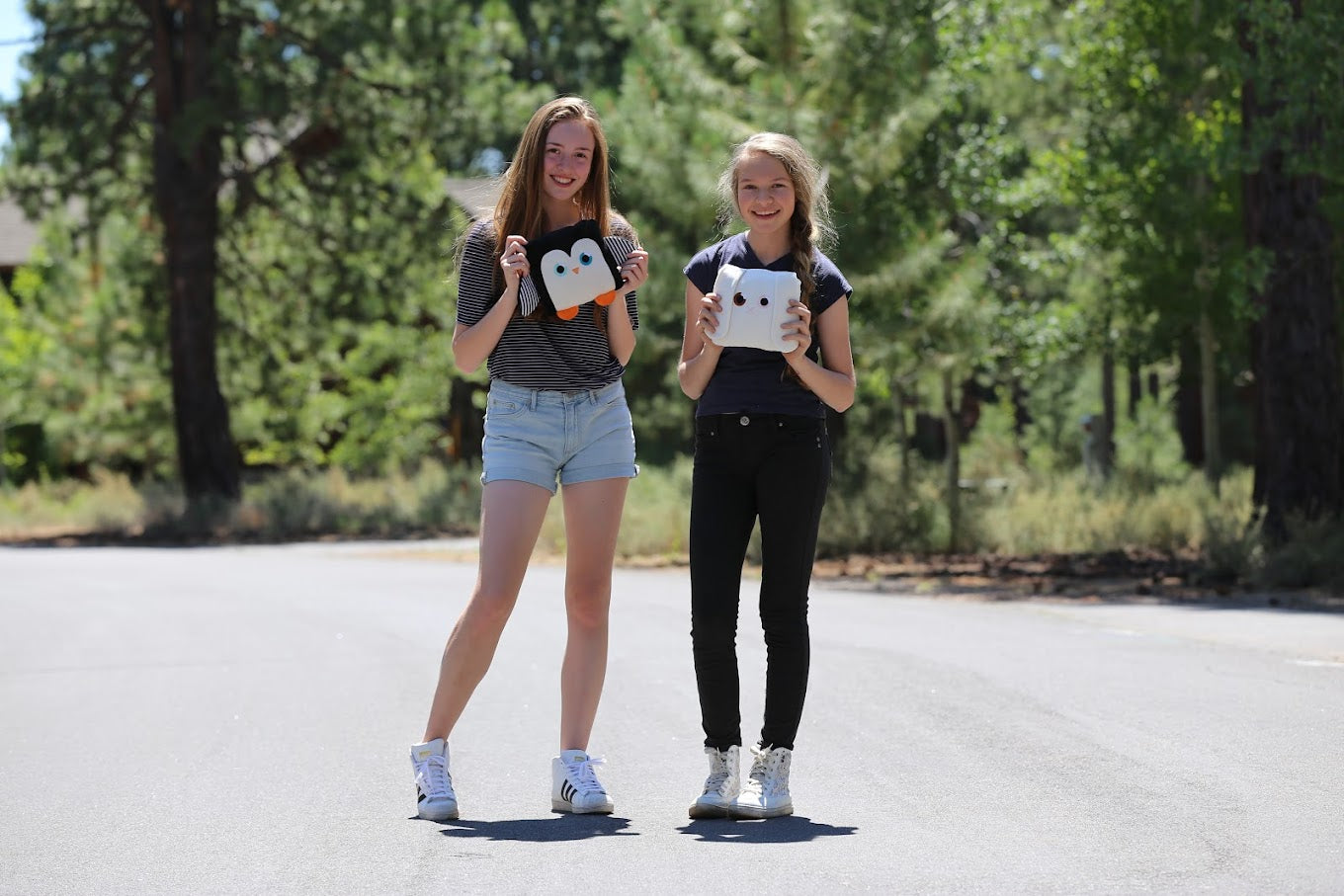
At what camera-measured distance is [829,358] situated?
5.96 metres

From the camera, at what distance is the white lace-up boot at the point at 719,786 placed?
595 cm

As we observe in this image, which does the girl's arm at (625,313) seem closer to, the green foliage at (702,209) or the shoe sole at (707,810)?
the green foliage at (702,209)

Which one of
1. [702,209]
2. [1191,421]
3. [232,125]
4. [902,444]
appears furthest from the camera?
[1191,421]

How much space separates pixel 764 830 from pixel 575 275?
1721 mm

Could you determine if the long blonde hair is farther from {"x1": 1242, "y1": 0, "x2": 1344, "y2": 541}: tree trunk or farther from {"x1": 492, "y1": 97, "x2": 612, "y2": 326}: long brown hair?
{"x1": 1242, "y1": 0, "x2": 1344, "y2": 541}: tree trunk

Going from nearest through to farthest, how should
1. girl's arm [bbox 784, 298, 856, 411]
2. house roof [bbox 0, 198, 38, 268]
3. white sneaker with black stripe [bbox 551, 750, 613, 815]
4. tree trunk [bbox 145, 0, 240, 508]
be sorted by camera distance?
girl's arm [bbox 784, 298, 856, 411] < white sneaker with black stripe [bbox 551, 750, 613, 815] < tree trunk [bbox 145, 0, 240, 508] < house roof [bbox 0, 198, 38, 268]

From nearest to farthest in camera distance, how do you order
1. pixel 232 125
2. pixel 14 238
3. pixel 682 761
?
pixel 682 761
pixel 232 125
pixel 14 238

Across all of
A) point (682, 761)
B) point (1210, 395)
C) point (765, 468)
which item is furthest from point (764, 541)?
point (1210, 395)

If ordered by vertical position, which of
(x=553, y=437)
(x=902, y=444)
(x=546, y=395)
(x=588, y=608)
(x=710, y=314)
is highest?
(x=902, y=444)

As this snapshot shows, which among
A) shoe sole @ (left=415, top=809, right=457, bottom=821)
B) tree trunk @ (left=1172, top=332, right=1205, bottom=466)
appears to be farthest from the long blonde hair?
tree trunk @ (left=1172, top=332, right=1205, bottom=466)

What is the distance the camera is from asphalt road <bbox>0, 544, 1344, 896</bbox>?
526cm

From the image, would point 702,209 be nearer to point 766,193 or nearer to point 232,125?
point 232,125

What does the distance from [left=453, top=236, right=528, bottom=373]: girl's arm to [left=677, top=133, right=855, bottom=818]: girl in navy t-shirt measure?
53 cm

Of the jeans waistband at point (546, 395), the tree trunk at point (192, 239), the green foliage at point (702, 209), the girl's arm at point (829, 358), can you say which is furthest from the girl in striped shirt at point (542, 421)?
the tree trunk at point (192, 239)
